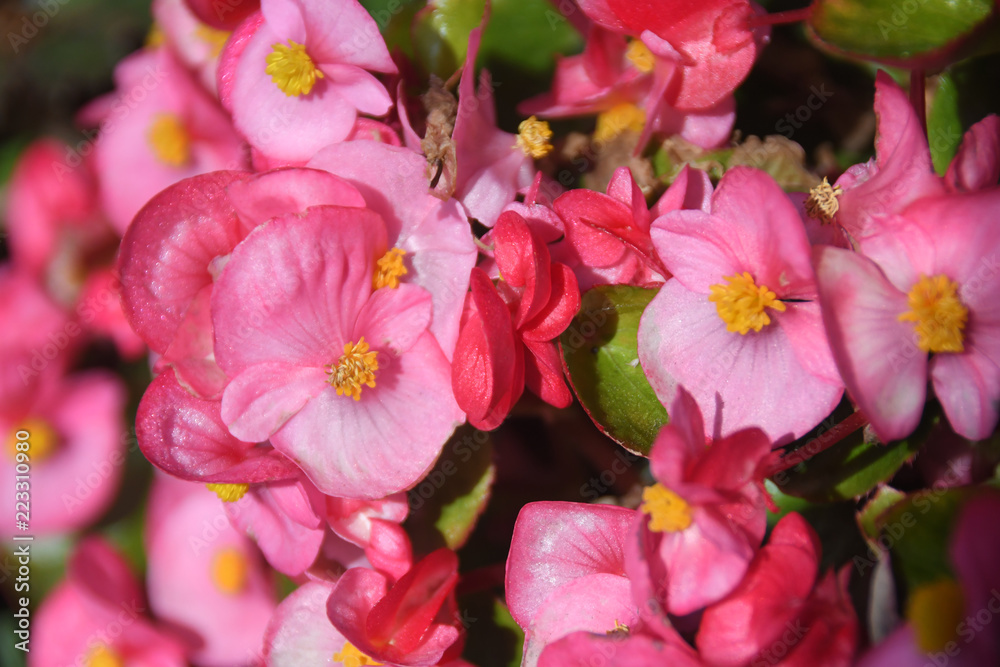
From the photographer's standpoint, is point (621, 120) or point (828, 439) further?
point (621, 120)

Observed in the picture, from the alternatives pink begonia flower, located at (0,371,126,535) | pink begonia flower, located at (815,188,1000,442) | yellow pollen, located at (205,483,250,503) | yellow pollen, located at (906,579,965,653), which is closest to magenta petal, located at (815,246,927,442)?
pink begonia flower, located at (815,188,1000,442)

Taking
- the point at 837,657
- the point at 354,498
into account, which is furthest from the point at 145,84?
the point at 837,657

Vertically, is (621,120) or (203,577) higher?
(621,120)

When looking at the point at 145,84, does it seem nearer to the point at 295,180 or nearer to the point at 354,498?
the point at 295,180

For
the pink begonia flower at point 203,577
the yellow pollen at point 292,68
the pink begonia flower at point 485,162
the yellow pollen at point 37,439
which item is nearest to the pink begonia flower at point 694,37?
the pink begonia flower at point 485,162

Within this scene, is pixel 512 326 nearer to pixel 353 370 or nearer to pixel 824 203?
pixel 353 370

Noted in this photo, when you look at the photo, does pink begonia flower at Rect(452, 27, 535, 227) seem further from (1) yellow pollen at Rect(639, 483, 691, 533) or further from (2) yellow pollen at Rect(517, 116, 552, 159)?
(1) yellow pollen at Rect(639, 483, 691, 533)

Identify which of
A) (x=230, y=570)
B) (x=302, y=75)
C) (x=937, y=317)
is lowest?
(x=230, y=570)

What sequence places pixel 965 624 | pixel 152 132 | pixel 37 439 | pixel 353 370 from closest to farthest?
pixel 965 624 < pixel 353 370 < pixel 152 132 < pixel 37 439

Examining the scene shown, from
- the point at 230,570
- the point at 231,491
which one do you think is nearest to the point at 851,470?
the point at 231,491
